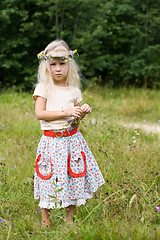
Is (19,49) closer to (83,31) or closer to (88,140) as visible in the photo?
(83,31)

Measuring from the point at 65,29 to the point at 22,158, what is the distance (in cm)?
798

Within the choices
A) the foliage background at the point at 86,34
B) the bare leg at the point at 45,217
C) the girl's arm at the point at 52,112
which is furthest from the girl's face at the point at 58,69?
the foliage background at the point at 86,34

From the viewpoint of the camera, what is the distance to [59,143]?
92.7 inches

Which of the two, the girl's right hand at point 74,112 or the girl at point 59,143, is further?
the girl at point 59,143

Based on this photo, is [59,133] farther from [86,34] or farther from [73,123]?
[86,34]

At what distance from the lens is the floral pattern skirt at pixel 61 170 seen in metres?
2.31

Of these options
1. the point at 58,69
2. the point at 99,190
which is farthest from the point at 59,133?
the point at 99,190

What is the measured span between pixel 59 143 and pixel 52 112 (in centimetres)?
25

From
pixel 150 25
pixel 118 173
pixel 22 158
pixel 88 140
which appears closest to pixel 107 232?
pixel 118 173

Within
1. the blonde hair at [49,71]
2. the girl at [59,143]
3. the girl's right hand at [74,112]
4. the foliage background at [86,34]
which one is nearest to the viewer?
the girl's right hand at [74,112]

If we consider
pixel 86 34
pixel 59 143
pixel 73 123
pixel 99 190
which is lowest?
pixel 99 190

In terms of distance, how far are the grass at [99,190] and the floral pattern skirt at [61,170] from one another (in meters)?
0.16

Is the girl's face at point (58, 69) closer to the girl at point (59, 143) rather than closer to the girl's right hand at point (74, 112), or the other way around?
the girl at point (59, 143)

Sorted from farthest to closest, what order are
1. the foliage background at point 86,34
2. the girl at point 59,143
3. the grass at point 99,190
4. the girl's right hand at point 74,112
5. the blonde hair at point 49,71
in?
the foliage background at point 86,34 → the blonde hair at point 49,71 → the girl at point 59,143 → the girl's right hand at point 74,112 → the grass at point 99,190
